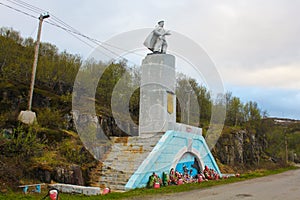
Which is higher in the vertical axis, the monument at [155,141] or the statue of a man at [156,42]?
the statue of a man at [156,42]

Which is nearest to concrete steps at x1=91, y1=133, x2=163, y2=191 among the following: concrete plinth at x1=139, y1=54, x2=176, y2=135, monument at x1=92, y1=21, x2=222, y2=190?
monument at x1=92, y1=21, x2=222, y2=190

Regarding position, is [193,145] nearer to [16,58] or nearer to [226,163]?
[226,163]

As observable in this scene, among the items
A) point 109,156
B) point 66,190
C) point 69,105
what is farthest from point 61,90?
point 66,190

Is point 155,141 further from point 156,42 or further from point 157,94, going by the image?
point 156,42

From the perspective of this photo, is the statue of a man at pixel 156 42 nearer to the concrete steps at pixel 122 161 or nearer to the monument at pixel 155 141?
the monument at pixel 155 141

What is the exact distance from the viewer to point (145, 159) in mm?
11172

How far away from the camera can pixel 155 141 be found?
1280cm

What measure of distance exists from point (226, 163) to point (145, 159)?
1571cm

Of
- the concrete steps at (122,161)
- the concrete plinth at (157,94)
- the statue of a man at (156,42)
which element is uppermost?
the statue of a man at (156,42)

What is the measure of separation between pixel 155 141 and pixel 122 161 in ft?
5.54

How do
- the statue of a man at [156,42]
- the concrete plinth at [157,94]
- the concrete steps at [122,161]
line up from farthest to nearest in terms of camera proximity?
the statue of a man at [156,42]
the concrete plinth at [157,94]
the concrete steps at [122,161]

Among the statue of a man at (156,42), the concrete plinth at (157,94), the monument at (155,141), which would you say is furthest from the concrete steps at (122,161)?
the statue of a man at (156,42)

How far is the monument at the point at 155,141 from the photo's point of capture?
11094 millimetres

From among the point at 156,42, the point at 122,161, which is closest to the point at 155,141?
the point at 122,161
